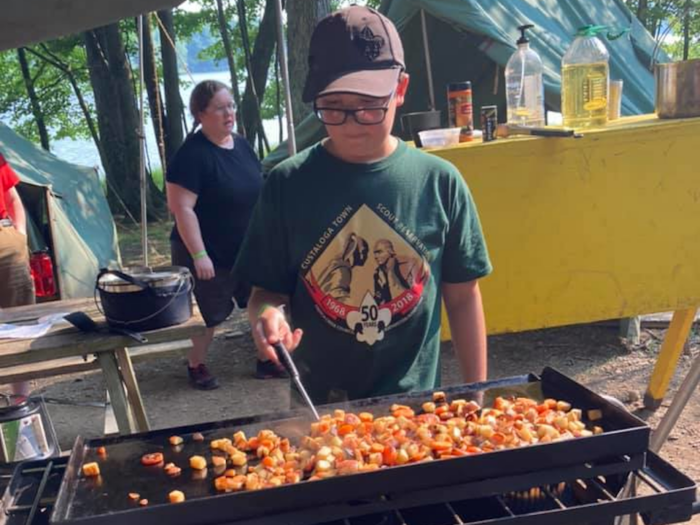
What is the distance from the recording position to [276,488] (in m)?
1.31

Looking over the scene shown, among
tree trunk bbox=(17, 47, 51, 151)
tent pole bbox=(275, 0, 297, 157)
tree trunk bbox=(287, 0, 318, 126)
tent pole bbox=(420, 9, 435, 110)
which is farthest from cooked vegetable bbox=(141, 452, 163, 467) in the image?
tree trunk bbox=(17, 47, 51, 151)

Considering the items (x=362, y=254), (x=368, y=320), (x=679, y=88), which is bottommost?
(x=368, y=320)

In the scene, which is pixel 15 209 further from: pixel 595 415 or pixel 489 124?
pixel 595 415

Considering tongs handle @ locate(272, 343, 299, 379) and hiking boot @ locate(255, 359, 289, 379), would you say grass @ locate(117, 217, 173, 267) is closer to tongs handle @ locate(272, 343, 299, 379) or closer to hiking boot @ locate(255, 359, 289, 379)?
hiking boot @ locate(255, 359, 289, 379)

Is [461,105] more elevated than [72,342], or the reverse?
[461,105]

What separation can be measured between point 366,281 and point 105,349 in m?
1.94

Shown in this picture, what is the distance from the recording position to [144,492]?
4.90ft

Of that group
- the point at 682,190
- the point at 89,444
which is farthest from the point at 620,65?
the point at 89,444

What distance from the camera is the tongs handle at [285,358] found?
1663mm

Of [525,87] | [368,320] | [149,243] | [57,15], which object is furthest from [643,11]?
[368,320]

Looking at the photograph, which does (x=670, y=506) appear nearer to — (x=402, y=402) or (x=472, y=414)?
(x=472, y=414)

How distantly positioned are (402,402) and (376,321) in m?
0.24

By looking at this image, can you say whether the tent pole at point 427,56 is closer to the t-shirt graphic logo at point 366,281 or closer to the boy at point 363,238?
the boy at point 363,238

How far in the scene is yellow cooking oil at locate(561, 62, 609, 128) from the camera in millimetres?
4102
